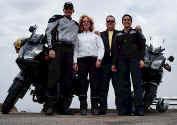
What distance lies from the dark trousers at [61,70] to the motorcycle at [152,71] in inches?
57.0

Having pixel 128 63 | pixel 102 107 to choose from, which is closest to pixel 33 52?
pixel 102 107

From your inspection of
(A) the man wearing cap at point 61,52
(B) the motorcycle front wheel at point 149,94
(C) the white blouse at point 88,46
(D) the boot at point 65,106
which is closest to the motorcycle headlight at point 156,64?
(B) the motorcycle front wheel at point 149,94

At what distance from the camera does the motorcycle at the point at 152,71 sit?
19.0 ft

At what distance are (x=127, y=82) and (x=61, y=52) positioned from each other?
1.22 metres

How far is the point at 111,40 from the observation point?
558 cm

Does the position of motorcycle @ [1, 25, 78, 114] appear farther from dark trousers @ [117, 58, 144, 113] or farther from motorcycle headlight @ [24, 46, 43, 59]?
dark trousers @ [117, 58, 144, 113]

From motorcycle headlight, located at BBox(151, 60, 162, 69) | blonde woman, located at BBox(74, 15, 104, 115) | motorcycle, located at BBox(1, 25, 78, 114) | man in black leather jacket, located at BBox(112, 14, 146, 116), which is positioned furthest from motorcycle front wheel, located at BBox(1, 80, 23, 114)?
motorcycle headlight, located at BBox(151, 60, 162, 69)

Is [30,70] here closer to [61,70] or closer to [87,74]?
[61,70]

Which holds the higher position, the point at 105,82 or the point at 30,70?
the point at 30,70

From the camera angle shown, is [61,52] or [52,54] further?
[61,52]

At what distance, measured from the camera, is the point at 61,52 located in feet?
17.2

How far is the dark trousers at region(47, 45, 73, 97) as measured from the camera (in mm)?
5164

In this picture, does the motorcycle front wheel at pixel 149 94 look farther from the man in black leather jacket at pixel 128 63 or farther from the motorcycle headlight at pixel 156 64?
the man in black leather jacket at pixel 128 63

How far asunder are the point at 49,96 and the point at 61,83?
0.33m
